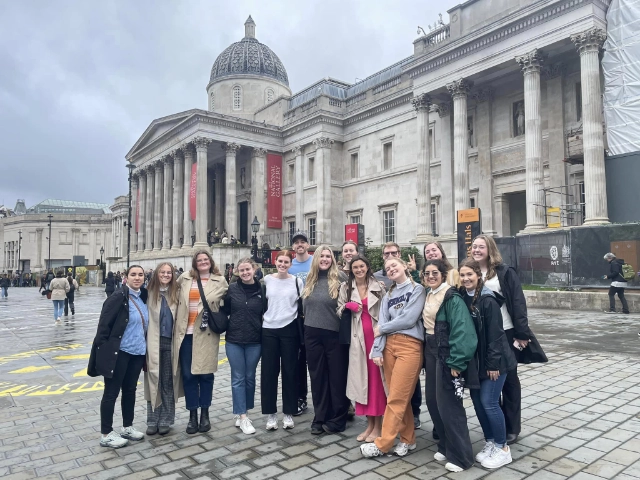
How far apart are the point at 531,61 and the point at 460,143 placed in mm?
4929

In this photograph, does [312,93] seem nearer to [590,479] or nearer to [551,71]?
[551,71]

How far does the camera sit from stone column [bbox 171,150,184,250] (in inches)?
1495

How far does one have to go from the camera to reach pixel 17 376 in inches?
320

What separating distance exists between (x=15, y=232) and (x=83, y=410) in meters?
101

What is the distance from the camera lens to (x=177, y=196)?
38.6m

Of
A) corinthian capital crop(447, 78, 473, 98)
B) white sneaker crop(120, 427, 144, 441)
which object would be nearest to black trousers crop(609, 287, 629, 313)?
corinthian capital crop(447, 78, 473, 98)

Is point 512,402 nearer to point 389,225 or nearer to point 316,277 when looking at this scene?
point 316,277

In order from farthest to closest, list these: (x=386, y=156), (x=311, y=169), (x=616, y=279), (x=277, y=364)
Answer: (x=311, y=169)
(x=386, y=156)
(x=616, y=279)
(x=277, y=364)

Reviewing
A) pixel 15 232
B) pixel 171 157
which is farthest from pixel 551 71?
pixel 15 232

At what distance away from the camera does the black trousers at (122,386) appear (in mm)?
4816

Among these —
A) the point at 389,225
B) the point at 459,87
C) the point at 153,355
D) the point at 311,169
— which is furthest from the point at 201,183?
the point at 153,355

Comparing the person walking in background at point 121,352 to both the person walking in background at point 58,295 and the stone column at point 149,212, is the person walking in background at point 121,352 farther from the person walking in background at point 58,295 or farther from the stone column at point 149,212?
the stone column at point 149,212

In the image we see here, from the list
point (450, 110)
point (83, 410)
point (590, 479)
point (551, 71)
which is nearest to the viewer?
point (590, 479)

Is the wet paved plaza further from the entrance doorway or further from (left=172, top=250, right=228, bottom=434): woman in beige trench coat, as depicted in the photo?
the entrance doorway
